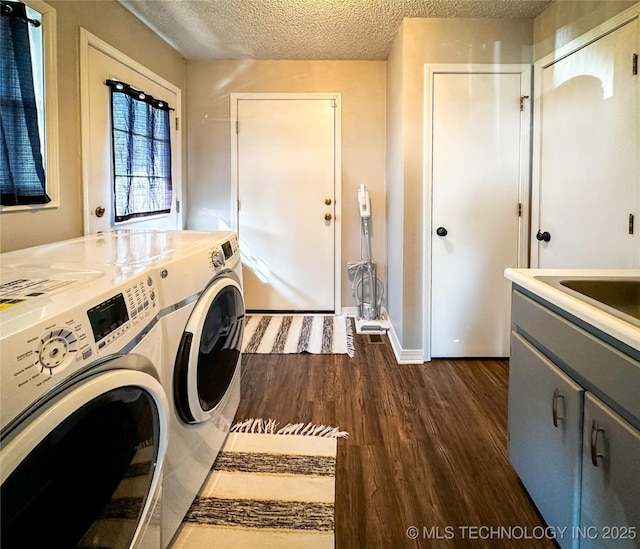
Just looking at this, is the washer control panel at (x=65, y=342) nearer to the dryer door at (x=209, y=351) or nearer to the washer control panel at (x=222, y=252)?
the dryer door at (x=209, y=351)

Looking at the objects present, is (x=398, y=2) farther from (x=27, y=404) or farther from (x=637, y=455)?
(x=27, y=404)

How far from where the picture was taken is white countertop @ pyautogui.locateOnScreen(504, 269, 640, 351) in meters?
0.94

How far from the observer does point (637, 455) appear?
92 cm

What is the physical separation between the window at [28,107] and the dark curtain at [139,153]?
501 millimetres

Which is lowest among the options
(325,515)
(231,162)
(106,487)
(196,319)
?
(325,515)

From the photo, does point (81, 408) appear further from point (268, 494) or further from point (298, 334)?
point (298, 334)

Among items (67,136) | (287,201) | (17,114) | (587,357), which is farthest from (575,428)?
(287,201)

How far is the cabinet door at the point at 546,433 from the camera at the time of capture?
1.17 m

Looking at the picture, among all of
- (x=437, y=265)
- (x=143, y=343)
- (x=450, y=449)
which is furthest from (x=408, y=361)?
(x=143, y=343)

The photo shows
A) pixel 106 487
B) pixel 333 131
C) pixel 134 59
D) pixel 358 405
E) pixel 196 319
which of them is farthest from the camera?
pixel 333 131

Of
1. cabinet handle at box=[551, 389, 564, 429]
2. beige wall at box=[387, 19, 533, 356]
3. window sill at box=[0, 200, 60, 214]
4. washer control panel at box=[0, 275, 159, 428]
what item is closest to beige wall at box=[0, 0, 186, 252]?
window sill at box=[0, 200, 60, 214]

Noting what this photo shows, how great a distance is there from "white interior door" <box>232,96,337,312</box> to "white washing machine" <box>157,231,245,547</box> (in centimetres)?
215

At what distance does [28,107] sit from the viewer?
73.6 inches

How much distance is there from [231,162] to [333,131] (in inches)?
37.5
